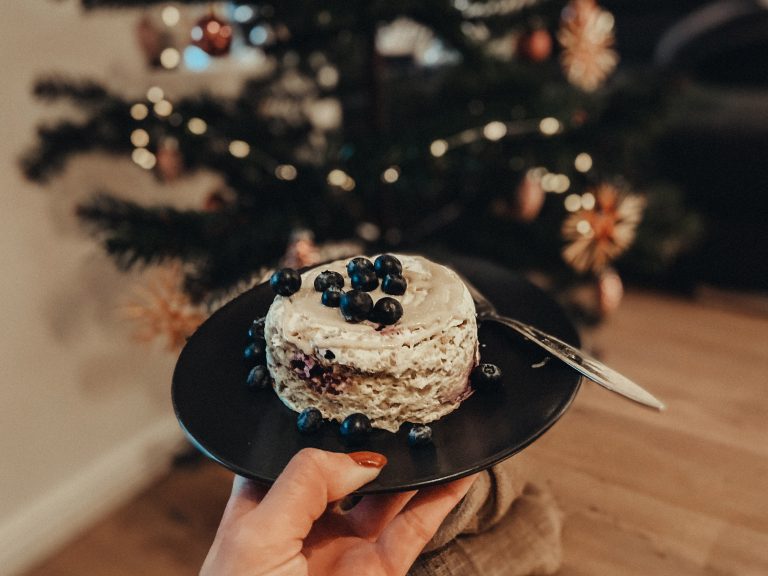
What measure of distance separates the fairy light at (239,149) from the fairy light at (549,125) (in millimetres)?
608

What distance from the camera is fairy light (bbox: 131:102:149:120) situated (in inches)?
45.7

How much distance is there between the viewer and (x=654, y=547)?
1137 mm

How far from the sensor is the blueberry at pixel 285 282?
768 millimetres

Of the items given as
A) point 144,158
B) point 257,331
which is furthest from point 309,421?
point 144,158

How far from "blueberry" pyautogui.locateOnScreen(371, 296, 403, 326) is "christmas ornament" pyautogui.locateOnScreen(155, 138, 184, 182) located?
27.3 inches

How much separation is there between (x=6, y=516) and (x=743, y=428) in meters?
1.63

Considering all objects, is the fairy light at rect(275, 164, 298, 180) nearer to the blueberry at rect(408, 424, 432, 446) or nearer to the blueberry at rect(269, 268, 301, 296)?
the blueberry at rect(269, 268, 301, 296)

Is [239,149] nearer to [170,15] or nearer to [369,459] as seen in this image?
[170,15]

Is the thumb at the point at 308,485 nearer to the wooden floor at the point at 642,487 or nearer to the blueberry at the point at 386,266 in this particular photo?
the blueberry at the point at 386,266

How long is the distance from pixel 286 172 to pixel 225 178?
0.50 feet

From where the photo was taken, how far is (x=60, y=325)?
136cm

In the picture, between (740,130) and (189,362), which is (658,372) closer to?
(740,130)

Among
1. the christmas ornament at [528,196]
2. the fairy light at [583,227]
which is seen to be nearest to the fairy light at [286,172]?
the christmas ornament at [528,196]

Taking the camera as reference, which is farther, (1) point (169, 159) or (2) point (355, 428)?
(1) point (169, 159)
